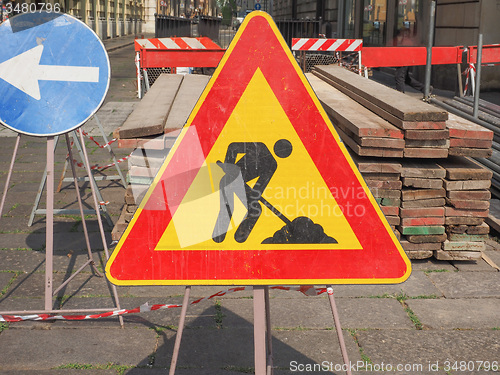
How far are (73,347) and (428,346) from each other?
2.06 m

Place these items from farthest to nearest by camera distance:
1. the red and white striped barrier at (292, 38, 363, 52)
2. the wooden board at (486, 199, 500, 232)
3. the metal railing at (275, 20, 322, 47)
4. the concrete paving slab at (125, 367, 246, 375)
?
the metal railing at (275, 20, 322, 47)
the red and white striped barrier at (292, 38, 363, 52)
the wooden board at (486, 199, 500, 232)
the concrete paving slab at (125, 367, 246, 375)

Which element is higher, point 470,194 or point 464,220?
point 470,194

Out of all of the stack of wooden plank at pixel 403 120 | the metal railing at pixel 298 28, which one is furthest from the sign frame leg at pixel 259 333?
the metal railing at pixel 298 28

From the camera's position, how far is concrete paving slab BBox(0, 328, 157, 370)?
3.65 metres

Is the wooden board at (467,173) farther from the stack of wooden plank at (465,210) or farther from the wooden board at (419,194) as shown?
the wooden board at (419,194)

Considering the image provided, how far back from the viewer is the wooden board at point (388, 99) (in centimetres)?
493

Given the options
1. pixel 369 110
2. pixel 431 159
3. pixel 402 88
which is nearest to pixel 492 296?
pixel 431 159

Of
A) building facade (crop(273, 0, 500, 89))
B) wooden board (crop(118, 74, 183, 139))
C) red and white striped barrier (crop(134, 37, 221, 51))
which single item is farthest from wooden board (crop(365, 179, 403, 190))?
building facade (crop(273, 0, 500, 89))

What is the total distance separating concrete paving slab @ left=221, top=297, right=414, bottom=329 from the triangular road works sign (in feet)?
5.54

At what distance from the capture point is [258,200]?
8.20ft

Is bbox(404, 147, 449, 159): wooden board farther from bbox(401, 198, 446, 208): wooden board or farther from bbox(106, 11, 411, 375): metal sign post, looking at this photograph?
bbox(106, 11, 411, 375): metal sign post

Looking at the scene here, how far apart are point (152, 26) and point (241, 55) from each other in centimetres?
5922

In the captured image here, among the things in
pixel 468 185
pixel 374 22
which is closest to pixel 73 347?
pixel 468 185

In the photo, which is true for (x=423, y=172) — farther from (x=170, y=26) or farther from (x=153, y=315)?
(x=170, y=26)
